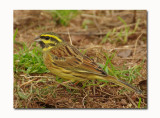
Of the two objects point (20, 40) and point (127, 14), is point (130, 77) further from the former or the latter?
point (20, 40)

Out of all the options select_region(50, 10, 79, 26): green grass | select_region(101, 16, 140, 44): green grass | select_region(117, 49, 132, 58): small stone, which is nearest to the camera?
select_region(117, 49, 132, 58): small stone

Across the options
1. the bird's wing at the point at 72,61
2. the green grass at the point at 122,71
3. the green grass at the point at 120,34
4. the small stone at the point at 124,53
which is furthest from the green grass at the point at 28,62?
the green grass at the point at 120,34

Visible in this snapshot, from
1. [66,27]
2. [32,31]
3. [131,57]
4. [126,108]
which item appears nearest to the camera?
[126,108]

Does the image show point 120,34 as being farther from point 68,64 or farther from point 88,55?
point 68,64

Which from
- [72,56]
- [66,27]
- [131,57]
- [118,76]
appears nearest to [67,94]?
[72,56]

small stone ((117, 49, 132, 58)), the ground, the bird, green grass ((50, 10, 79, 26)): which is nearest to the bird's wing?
the bird

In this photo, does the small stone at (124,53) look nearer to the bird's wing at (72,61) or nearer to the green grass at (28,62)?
the bird's wing at (72,61)

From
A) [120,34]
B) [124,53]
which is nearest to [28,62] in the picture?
[124,53]

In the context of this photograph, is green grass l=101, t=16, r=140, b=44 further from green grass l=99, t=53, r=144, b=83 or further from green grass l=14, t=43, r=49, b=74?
green grass l=14, t=43, r=49, b=74
